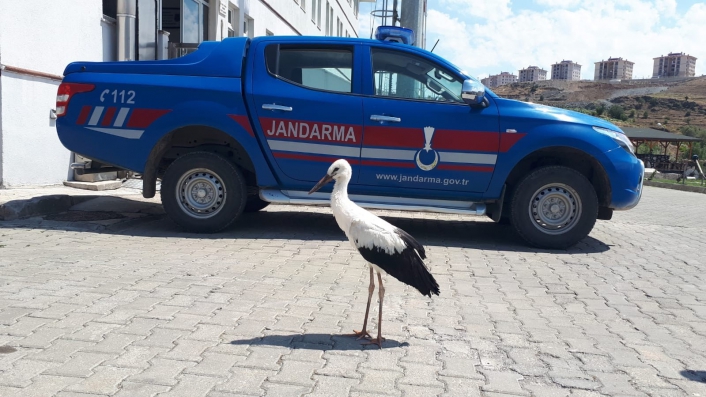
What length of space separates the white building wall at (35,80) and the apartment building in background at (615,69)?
159m

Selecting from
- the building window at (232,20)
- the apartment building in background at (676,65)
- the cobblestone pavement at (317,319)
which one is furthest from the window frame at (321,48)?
the apartment building in background at (676,65)

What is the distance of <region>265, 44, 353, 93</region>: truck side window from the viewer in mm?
7047

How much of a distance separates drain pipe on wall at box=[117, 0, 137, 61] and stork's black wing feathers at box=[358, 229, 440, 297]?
837 centimetres

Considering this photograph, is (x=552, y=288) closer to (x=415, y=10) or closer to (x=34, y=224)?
(x=34, y=224)

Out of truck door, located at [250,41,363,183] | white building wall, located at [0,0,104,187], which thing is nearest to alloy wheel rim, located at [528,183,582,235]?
truck door, located at [250,41,363,183]

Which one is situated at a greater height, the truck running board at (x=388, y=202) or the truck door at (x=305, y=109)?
the truck door at (x=305, y=109)

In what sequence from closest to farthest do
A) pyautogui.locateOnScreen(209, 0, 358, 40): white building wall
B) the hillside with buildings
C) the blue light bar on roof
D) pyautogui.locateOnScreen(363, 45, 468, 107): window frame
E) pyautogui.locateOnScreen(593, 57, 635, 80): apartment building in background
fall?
pyautogui.locateOnScreen(363, 45, 468, 107): window frame → the blue light bar on roof → pyautogui.locateOnScreen(209, 0, 358, 40): white building wall → the hillside with buildings → pyautogui.locateOnScreen(593, 57, 635, 80): apartment building in background

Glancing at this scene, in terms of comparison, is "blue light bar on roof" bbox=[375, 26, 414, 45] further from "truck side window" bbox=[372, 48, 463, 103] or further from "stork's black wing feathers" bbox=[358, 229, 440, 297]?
"stork's black wing feathers" bbox=[358, 229, 440, 297]

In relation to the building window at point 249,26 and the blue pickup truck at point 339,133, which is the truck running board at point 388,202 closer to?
the blue pickup truck at point 339,133

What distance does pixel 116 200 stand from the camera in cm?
888

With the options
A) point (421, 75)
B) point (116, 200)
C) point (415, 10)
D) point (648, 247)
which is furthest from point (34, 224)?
point (415, 10)

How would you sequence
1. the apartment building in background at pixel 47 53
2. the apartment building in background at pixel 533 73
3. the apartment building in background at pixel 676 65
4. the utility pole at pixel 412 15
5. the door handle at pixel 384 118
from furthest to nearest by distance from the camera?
1. the apartment building in background at pixel 533 73
2. the apartment building in background at pixel 676 65
3. the utility pole at pixel 412 15
4. the apartment building in background at pixel 47 53
5. the door handle at pixel 384 118

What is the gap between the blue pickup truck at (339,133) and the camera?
6.88m

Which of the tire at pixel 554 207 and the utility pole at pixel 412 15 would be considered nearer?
the tire at pixel 554 207
